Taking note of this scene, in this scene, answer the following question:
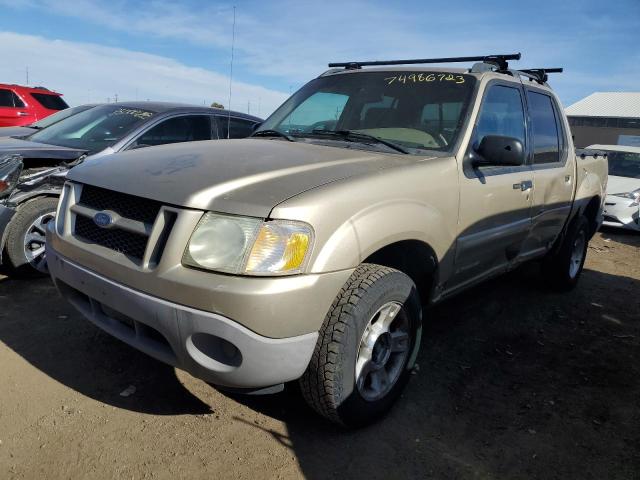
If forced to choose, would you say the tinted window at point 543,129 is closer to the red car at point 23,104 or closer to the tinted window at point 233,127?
the tinted window at point 233,127

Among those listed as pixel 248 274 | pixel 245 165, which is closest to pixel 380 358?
pixel 248 274

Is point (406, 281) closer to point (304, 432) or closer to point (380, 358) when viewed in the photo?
point (380, 358)

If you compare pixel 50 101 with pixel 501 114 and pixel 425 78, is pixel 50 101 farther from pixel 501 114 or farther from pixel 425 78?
pixel 501 114

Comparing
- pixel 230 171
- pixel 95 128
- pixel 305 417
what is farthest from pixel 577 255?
pixel 95 128

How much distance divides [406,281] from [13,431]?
2.07 m

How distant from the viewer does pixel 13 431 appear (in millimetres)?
2475

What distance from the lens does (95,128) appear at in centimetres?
523

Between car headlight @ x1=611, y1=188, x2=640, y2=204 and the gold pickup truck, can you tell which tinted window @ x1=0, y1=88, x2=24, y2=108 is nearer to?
the gold pickup truck

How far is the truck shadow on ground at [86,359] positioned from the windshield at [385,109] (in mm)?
1798

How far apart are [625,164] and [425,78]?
8.93 metres

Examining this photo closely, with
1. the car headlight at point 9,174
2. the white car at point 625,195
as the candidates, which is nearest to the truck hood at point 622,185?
the white car at point 625,195

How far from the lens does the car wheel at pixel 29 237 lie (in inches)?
166

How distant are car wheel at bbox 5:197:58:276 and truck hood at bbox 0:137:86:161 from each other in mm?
422

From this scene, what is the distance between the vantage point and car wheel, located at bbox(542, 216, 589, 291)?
4.96 m
